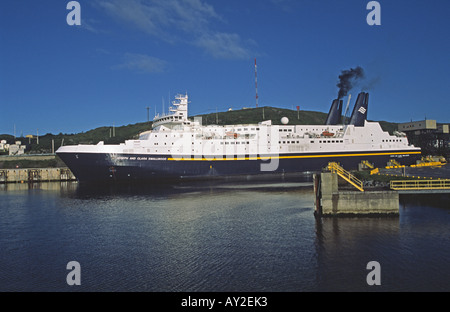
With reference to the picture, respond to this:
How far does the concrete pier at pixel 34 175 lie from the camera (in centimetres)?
5866

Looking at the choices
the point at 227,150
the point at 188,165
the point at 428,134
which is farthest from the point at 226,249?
the point at 428,134

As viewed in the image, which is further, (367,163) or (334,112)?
(334,112)

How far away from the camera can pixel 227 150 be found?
150ft

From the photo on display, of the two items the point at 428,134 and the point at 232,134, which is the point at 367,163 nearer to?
the point at 232,134

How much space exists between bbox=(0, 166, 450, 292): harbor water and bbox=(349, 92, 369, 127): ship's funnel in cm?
2969

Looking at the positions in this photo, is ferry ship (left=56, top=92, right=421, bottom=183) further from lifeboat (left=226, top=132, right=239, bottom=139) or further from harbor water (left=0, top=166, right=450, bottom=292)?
harbor water (left=0, top=166, right=450, bottom=292)

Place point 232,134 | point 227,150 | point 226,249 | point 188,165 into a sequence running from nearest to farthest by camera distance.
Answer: point 226,249 → point 188,165 → point 227,150 → point 232,134

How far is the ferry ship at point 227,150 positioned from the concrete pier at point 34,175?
2076 centimetres

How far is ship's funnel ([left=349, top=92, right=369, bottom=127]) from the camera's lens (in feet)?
172

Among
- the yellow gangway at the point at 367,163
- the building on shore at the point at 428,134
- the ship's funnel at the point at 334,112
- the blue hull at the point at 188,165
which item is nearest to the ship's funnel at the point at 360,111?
the ship's funnel at the point at 334,112

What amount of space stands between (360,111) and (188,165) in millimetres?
29676

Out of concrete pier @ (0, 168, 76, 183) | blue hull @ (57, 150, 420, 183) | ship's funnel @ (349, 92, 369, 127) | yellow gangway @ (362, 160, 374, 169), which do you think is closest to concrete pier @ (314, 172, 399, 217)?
blue hull @ (57, 150, 420, 183)

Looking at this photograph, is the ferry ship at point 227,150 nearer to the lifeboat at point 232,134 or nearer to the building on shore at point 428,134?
the lifeboat at point 232,134
